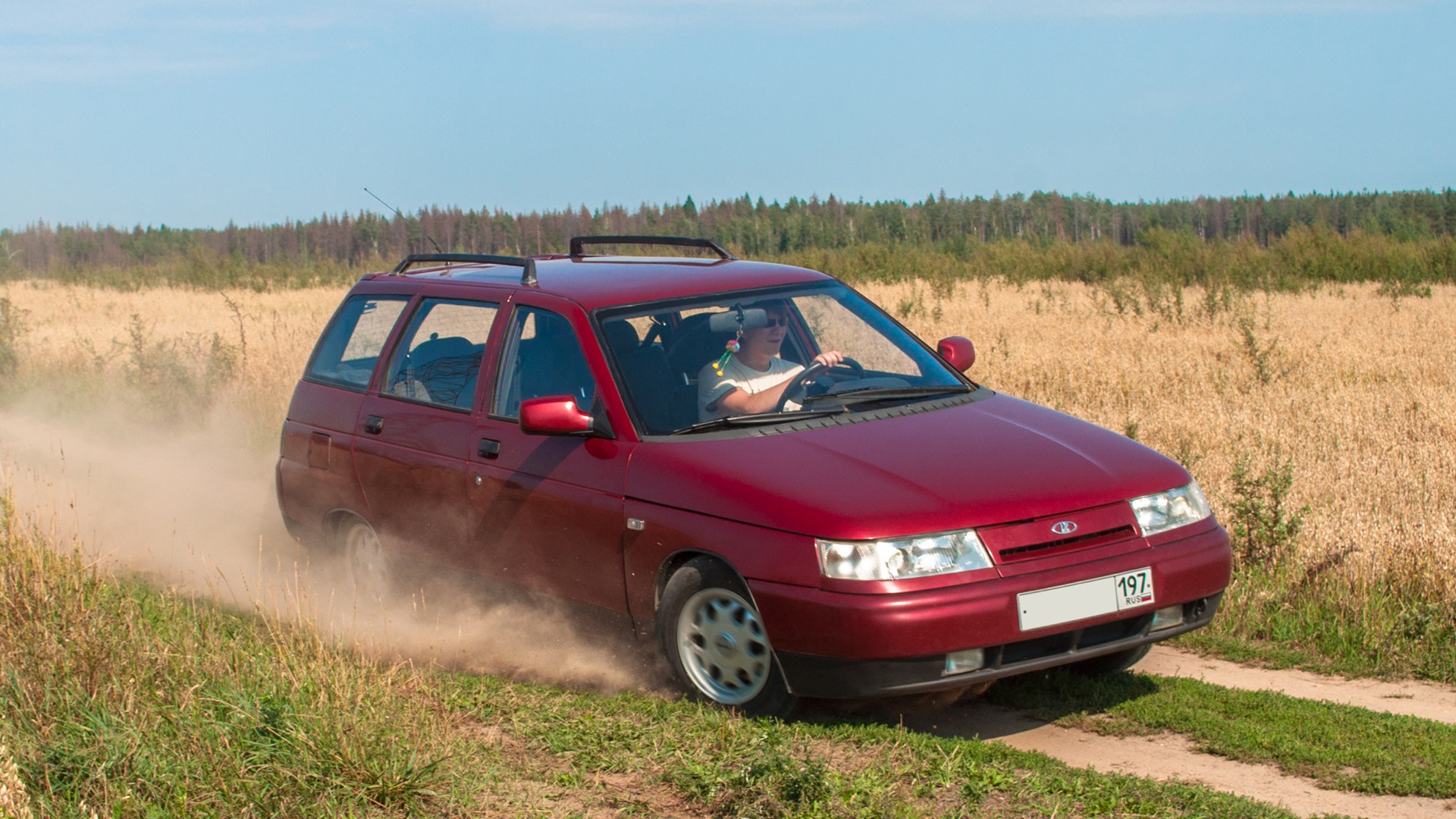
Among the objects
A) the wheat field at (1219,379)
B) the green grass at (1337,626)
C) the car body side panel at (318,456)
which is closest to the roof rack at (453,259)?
the car body side panel at (318,456)

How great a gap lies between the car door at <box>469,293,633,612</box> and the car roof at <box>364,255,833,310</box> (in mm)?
172

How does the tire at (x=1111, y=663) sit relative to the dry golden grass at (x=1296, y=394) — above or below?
below

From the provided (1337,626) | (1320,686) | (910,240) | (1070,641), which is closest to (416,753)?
(1070,641)

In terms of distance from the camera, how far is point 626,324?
229 inches

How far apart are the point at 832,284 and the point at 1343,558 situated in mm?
3024

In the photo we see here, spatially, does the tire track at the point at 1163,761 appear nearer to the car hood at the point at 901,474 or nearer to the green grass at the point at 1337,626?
the car hood at the point at 901,474

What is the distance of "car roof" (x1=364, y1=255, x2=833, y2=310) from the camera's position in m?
5.98

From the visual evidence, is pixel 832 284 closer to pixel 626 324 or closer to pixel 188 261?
pixel 626 324

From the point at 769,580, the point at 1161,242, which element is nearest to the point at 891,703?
the point at 769,580

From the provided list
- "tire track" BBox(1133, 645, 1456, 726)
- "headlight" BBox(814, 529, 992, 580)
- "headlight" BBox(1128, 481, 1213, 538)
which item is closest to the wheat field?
"tire track" BBox(1133, 645, 1456, 726)

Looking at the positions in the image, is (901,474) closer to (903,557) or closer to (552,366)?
(903,557)

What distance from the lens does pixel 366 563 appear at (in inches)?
271

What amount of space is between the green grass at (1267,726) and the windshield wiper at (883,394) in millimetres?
1310

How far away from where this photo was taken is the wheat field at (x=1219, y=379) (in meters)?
8.18
